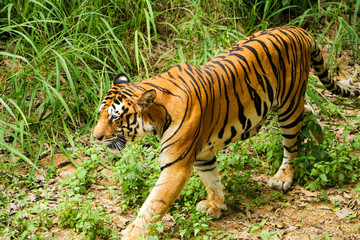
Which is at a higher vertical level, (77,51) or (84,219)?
(77,51)

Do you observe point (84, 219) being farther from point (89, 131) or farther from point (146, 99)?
point (89, 131)

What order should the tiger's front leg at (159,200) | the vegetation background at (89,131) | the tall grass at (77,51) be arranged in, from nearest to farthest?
the tiger's front leg at (159,200) < the vegetation background at (89,131) < the tall grass at (77,51)

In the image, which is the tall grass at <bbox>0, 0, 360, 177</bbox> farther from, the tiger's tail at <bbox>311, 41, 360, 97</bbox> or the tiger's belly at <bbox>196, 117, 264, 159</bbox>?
A: the tiger's belly at <bbox>196, 117, 264, 159</bbox>

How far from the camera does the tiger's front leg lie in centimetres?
314

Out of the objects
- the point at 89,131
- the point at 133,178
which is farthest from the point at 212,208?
the point at 89,131

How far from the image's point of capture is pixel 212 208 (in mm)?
3820

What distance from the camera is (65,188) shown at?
4398 millimetres

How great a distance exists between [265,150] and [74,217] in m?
2.19

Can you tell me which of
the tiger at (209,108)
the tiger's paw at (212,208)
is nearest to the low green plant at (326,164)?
the tiger at (209,108)

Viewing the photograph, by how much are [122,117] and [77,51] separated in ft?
6.87

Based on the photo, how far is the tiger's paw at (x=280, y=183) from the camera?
4219mm

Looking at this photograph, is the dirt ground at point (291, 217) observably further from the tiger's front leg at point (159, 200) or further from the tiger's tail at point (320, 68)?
the tiger's tail at point (320, 68)

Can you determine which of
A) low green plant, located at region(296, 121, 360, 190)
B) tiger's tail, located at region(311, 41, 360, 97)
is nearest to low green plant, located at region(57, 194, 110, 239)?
low green plant, located at region(296, 121, 360, 190)

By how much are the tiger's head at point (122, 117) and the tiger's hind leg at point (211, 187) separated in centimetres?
76
